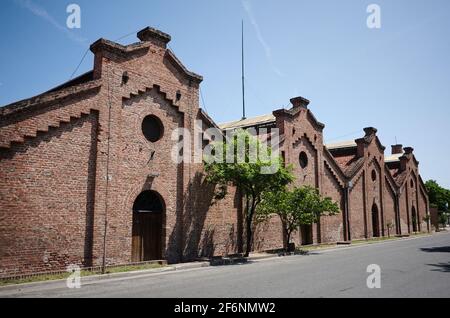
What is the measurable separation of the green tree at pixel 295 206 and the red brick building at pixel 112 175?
1.64 metres

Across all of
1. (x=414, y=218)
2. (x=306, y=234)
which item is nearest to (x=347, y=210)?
(x=306, y=234)

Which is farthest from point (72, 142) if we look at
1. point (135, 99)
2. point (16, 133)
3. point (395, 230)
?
point (395, 230)

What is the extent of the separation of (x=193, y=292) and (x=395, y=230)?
37.0 m

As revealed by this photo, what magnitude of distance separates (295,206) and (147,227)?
28.8 ft

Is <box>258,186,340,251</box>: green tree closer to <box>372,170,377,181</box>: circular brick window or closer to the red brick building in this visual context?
the red brick building

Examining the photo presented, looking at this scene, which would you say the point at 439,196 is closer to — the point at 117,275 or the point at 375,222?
the point at 375,222

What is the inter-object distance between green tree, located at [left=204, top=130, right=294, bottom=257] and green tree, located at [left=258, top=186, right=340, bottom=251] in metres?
1.81

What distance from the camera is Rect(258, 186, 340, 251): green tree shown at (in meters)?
20.4

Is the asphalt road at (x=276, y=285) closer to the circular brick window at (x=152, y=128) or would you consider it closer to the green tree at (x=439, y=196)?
the circular brick window at (x=152, y=128)

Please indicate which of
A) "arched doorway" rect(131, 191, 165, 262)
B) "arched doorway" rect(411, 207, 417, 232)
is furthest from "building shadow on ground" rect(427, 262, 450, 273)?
"arched doorway" rect(411, 207, 417, 232)

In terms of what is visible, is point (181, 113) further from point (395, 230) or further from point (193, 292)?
point (395, 230)

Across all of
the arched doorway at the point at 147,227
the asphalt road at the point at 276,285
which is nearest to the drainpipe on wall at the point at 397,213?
the asphalt road at the point at 276,285

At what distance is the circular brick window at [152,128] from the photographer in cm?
1680

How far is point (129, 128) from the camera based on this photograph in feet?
52.0
